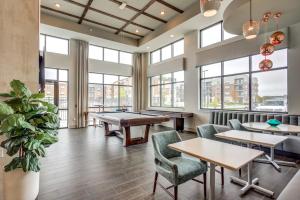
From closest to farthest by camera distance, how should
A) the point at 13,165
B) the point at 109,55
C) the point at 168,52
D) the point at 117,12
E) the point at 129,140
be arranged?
the point at 13,165 < the point at 129,140 < the point at 117,12 < the point at 168,52 < the point at 109,55

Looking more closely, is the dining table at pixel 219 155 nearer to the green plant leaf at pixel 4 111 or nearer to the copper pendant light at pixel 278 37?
the green plant leaf at pixel 4 111

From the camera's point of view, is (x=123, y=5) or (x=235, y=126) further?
(x=123, y=5)

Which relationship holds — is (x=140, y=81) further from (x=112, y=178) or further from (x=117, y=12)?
(x=112, y=178)

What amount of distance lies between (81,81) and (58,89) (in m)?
1.13

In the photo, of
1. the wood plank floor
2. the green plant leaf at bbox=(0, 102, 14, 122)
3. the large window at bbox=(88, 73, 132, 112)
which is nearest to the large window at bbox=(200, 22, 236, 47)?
the wood plank floor

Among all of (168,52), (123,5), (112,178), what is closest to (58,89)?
(123,5)

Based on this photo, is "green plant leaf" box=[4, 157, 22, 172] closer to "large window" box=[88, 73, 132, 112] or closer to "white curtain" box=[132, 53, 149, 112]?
"large window" box=[88, 73, 132, 112]

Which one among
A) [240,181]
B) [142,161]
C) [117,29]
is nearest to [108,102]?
[117,29]

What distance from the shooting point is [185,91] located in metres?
7.60

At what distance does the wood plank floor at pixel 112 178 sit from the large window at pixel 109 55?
5.96 m

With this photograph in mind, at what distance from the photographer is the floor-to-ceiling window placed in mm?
7652

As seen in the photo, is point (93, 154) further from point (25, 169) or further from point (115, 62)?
point (115, 62)

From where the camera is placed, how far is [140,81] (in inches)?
396

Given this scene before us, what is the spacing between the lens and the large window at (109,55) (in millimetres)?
8844
